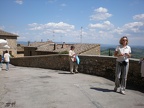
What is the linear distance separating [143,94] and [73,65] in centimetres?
583

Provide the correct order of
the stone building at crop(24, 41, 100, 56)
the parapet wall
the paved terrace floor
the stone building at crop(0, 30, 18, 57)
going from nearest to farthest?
1. the paved terrace floor
2. the parapet wall
3. the stone building at crop(24, 41, 100, 56)
4. the stone building at crop(0, 30, 18, 57)

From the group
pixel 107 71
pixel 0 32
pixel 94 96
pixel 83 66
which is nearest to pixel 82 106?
pixel 94 96

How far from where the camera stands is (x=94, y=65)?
11.5 m

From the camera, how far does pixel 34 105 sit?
567 centimetres

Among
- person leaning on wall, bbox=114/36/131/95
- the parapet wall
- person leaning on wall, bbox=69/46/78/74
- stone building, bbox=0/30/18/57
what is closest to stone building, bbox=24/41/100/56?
stone building, bbox=0/30/18/57

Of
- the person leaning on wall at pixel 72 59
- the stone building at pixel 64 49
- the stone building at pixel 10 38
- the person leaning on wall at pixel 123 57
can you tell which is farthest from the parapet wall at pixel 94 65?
the stone building at pixel 10 38

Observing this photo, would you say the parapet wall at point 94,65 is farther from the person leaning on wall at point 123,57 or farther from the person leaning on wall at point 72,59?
the person leaning on wall at point 123,57

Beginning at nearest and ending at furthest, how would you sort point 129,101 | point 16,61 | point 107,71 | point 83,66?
1. point 129,101
2. point 107,71
3. point 83,66
4. point 16,61

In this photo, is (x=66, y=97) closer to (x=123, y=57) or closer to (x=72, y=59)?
(x=123, y=57)

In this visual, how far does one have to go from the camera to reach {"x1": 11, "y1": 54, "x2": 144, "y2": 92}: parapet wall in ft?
28.1

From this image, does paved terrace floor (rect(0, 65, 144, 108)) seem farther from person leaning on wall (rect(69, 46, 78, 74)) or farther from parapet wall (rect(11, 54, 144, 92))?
person leaning on wall (rect(69, 46, 78, 74))

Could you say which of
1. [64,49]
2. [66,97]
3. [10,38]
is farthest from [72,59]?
[10,38]

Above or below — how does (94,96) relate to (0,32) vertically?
below

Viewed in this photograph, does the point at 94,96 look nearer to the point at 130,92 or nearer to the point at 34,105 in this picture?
the point at 130,92
